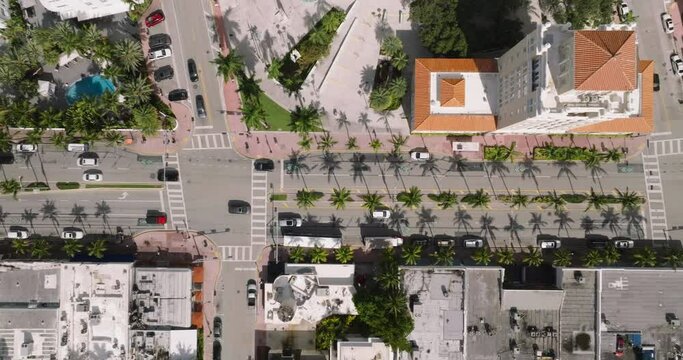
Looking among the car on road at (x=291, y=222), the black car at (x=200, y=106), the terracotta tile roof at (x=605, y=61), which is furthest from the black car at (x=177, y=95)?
the terracotta tile roof at (x=605, y=61)

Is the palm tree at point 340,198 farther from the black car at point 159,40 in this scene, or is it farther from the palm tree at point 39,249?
the palm tree at point 39,249

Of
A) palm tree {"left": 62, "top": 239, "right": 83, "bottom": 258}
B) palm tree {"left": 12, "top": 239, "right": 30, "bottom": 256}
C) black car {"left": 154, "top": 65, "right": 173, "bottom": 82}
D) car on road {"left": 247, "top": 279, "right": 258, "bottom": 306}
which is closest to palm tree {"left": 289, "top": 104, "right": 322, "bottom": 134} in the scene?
black car {"left": 154, "top": 65, "right": 173, "bottom": 82}

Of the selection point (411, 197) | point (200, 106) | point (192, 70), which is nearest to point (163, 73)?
point (192, 70)

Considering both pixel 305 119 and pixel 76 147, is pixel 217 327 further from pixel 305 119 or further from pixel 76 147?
pixel 76 147

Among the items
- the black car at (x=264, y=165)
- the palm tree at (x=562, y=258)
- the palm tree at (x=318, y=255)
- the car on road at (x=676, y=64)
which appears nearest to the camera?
the palm tree at (x=562, y=258)

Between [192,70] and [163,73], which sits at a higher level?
[192,70]

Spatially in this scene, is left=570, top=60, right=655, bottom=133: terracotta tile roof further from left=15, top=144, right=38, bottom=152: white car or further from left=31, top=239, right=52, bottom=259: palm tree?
left=15, top=144, right=38, bottom=152: white car
